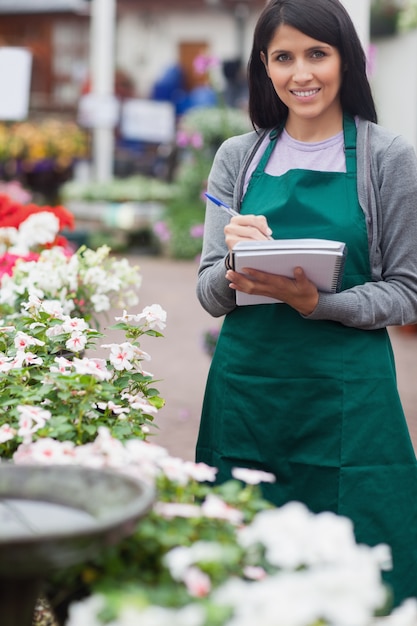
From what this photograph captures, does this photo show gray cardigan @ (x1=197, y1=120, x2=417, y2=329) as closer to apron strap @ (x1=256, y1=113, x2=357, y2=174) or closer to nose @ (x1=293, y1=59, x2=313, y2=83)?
apron strap @ (x1=256, y1=113, x2=357, y2=174)

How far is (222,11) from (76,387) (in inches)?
813

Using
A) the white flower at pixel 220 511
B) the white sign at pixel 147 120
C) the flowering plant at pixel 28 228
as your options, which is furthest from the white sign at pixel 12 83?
the white sign at pixel 147 120

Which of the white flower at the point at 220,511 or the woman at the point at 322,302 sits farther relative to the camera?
the woman at the point at 322,302

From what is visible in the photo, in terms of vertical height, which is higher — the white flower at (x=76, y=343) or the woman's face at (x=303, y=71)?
the woman's face at (x=303, y=71)

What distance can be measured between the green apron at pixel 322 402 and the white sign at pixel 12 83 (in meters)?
3.11

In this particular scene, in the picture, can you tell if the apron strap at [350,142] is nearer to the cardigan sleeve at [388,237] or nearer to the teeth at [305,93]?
the cardigan sleeve at [388,237]

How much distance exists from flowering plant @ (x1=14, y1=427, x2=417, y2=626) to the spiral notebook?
0.60 m

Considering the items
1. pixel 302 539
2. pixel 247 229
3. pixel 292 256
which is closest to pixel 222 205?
pixel 247 229

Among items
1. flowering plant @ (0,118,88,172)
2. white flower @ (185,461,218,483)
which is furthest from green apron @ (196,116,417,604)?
flowering plant @ (0,118,88,172)

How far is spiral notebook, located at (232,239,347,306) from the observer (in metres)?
2.27

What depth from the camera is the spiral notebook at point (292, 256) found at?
2.27 meters

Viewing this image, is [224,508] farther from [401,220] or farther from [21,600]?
[401,220]

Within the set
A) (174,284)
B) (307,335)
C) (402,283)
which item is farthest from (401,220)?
(174,284)

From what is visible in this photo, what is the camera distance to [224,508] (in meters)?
1.65
